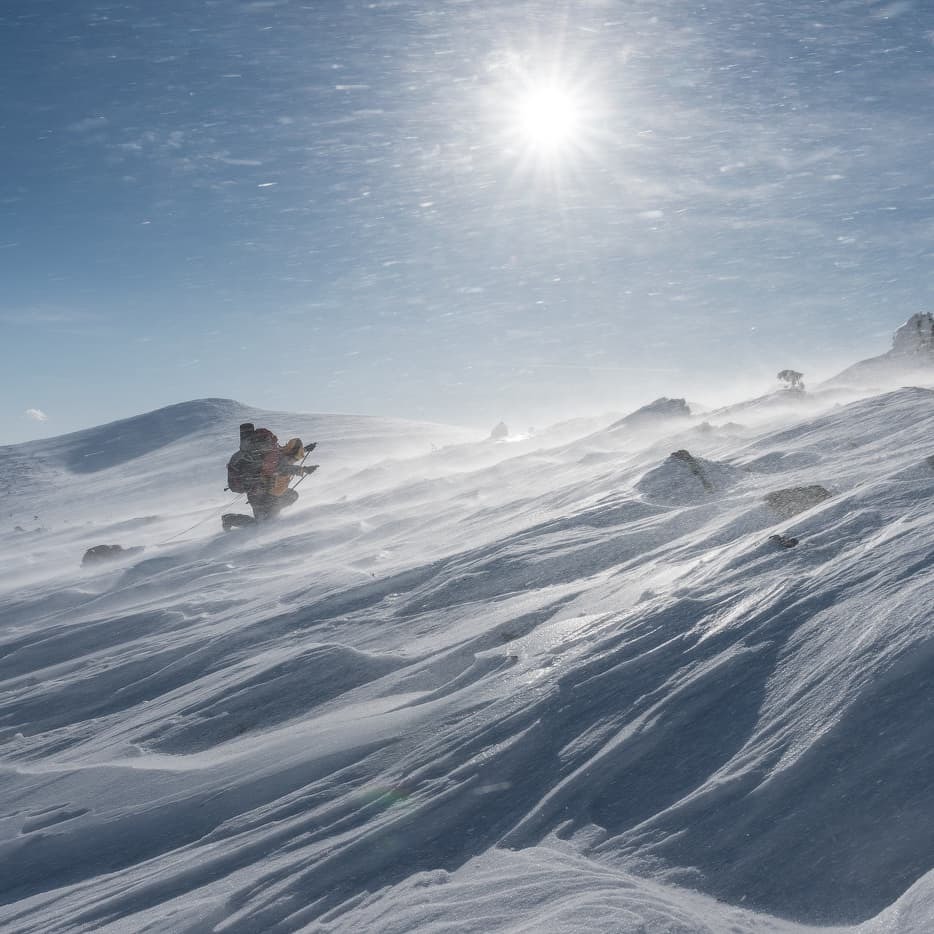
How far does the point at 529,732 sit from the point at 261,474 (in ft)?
43.2

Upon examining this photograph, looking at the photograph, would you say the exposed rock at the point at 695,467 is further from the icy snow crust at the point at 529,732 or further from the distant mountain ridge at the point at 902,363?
the distant mountain ridge at the point at 902,363

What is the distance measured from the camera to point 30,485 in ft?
136

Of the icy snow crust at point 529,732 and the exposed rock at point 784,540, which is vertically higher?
the exposed rock at point 784,540

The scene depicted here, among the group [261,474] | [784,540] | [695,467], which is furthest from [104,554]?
[784,540]

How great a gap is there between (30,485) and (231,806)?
4324 cm

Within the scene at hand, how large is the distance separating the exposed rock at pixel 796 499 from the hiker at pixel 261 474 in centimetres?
1150

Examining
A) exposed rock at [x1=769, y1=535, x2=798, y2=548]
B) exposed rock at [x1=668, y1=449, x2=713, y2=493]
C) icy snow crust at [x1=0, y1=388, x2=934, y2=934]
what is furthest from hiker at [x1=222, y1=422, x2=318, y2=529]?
exposed rock at [x1=769, y1=535, x2=798, y2=548]

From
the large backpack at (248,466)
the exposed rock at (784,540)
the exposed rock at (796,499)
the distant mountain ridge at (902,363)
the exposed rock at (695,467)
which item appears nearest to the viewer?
the exposed rock at (784,540)

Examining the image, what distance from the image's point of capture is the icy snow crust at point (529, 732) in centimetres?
345

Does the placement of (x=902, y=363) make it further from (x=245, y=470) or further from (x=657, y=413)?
(x=245, y=470)

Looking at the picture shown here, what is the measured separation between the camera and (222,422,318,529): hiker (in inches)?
651

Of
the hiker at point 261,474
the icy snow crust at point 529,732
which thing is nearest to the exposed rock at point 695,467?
the icy snow crust at point 529,732

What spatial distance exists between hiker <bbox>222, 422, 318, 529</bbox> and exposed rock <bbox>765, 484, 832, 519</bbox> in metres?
11.5

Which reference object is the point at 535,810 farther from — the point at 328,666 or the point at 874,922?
the point at 328,666
